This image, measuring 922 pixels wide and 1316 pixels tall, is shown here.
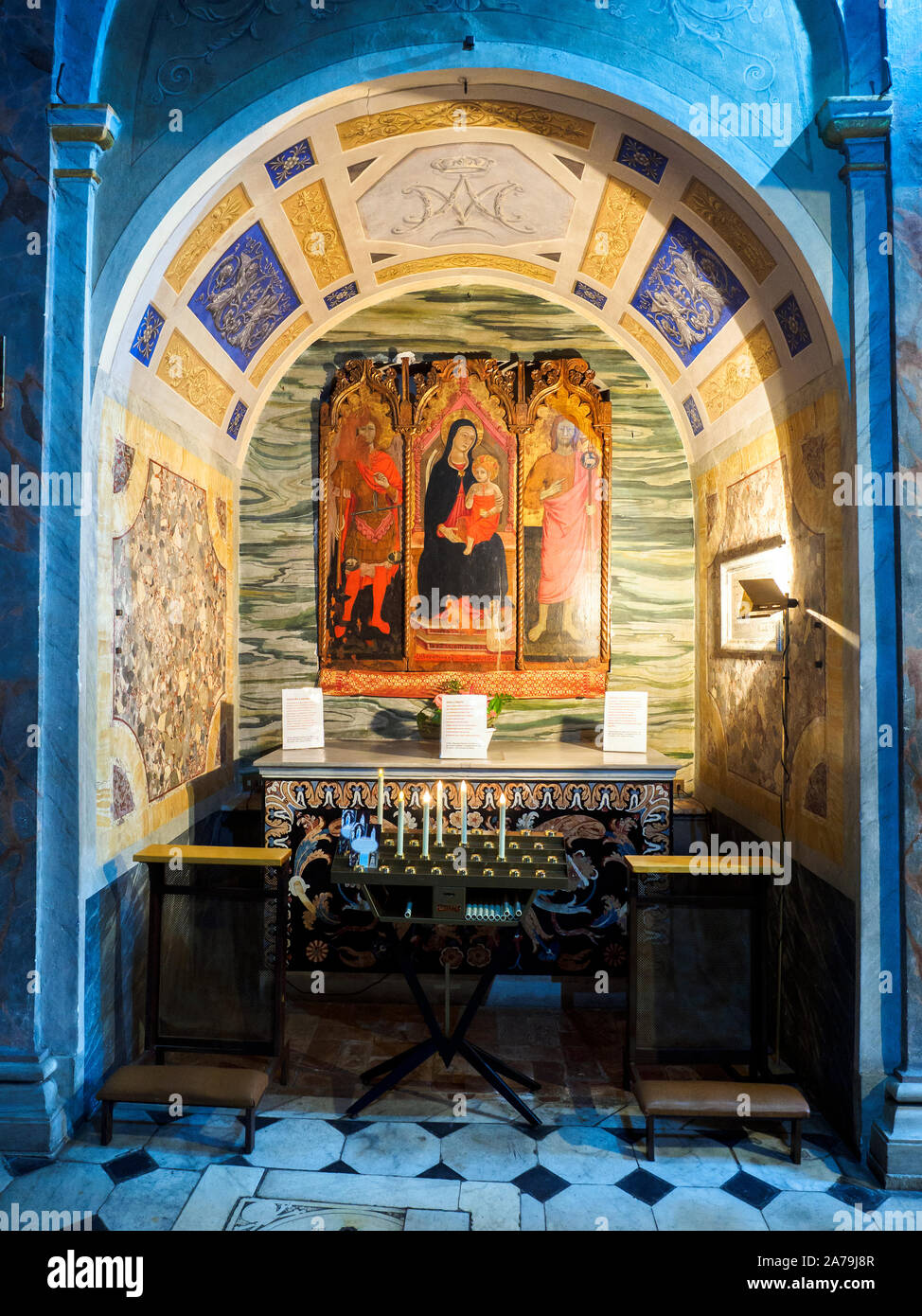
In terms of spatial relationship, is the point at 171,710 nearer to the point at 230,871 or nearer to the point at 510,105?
the point at 230,871

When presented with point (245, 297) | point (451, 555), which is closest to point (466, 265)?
point (245, 297)

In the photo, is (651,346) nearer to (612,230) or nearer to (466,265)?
(612,230)

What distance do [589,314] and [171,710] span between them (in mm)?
4122

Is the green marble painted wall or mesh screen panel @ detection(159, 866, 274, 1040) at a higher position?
the green marble painted wall

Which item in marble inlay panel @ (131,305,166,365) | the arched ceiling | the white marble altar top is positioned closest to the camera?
the arched ceiling

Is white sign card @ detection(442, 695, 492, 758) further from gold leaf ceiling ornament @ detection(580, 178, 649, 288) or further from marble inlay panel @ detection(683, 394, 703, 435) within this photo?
gold leaf ceiling ornament @ detection(580, 178, 649, 288)

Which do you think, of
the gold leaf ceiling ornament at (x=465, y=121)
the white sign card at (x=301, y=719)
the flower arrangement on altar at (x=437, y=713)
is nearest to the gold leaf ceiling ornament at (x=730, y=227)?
the gold leaf ceiling ornament at (x=465, y=121)

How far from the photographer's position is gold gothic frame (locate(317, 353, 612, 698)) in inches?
242

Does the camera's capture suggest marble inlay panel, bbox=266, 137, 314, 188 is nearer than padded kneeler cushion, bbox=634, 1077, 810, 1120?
No

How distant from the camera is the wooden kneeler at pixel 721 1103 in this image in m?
3.47

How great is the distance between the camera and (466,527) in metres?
6.14

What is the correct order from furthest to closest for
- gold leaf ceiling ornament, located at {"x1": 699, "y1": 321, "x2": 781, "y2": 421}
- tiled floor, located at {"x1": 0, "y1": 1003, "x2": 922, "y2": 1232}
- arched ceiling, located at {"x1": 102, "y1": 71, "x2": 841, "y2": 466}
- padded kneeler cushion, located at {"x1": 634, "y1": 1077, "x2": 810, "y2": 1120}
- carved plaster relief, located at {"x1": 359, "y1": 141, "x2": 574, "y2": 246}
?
1. carved plaster relief, located at {"x1": 359, "y1": 141, "x2": 574, "y2": 246}
2. gold leaf ceiling ornament, located at {"x1": 699, "y1": 321, "x2": 781, "y2": 421}
3. arched ceiling, located at {"x1": 102, "y1": 71, "x2": 841, "y2": 466}
4. padded kneeler cushion, located at {"x1": 634, "y1": 1077, "x2": 810, "y2": 1120}
5. tiled floor, located at {"x1": 0, "y1": 1003, "x2": 922, "y2": 1232}

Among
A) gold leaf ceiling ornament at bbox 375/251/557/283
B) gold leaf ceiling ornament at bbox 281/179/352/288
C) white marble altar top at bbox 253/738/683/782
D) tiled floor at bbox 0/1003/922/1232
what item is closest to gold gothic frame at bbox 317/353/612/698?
gold leaf ceiling ornament at bbox 375/251/557/283

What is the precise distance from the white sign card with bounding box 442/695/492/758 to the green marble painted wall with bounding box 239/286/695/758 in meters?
1.07
